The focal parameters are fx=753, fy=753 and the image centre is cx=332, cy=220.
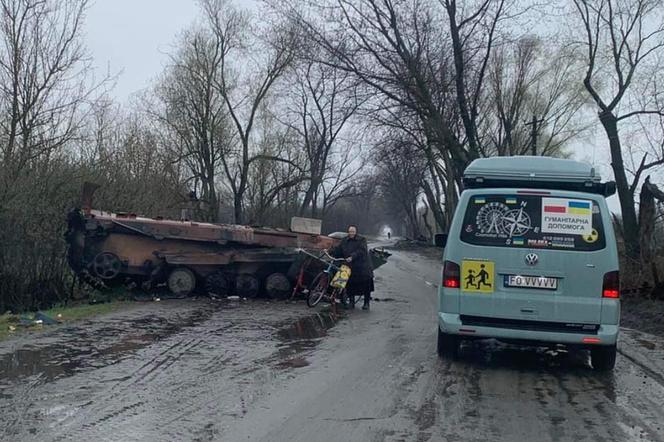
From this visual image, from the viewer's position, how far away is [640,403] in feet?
24.0

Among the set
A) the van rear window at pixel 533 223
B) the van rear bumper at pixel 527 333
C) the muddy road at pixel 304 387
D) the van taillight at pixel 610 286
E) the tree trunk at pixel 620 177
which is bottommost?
the muddy road at pixel 304 387

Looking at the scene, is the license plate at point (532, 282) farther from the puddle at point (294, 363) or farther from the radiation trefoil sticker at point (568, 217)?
the puddle at point (294, 363)

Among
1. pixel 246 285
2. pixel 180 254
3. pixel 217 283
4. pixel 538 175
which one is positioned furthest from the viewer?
pixel 246 285

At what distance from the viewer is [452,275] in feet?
28.6

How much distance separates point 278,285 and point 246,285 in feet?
2.34

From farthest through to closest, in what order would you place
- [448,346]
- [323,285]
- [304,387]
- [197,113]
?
[197,113]
[323,285]
[448,346]
[304,387]

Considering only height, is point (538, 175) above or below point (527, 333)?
above

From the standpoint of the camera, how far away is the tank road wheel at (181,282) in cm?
1633

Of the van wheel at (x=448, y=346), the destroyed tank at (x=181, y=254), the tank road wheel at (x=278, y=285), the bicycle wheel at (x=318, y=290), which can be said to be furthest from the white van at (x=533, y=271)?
the tank road wheel at (x=278, y=285)

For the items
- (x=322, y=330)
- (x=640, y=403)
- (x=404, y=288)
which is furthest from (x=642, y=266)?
(x=640, y=403)

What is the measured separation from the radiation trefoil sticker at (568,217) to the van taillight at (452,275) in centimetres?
108

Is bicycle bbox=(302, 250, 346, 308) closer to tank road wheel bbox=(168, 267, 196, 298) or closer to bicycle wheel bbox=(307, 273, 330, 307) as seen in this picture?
bicycle wheel bbox=(307, 273, 330, 307)

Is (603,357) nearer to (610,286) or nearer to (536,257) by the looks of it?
(610,286)

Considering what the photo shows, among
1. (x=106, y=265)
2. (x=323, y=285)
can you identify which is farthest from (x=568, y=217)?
(x=106, y=265)
